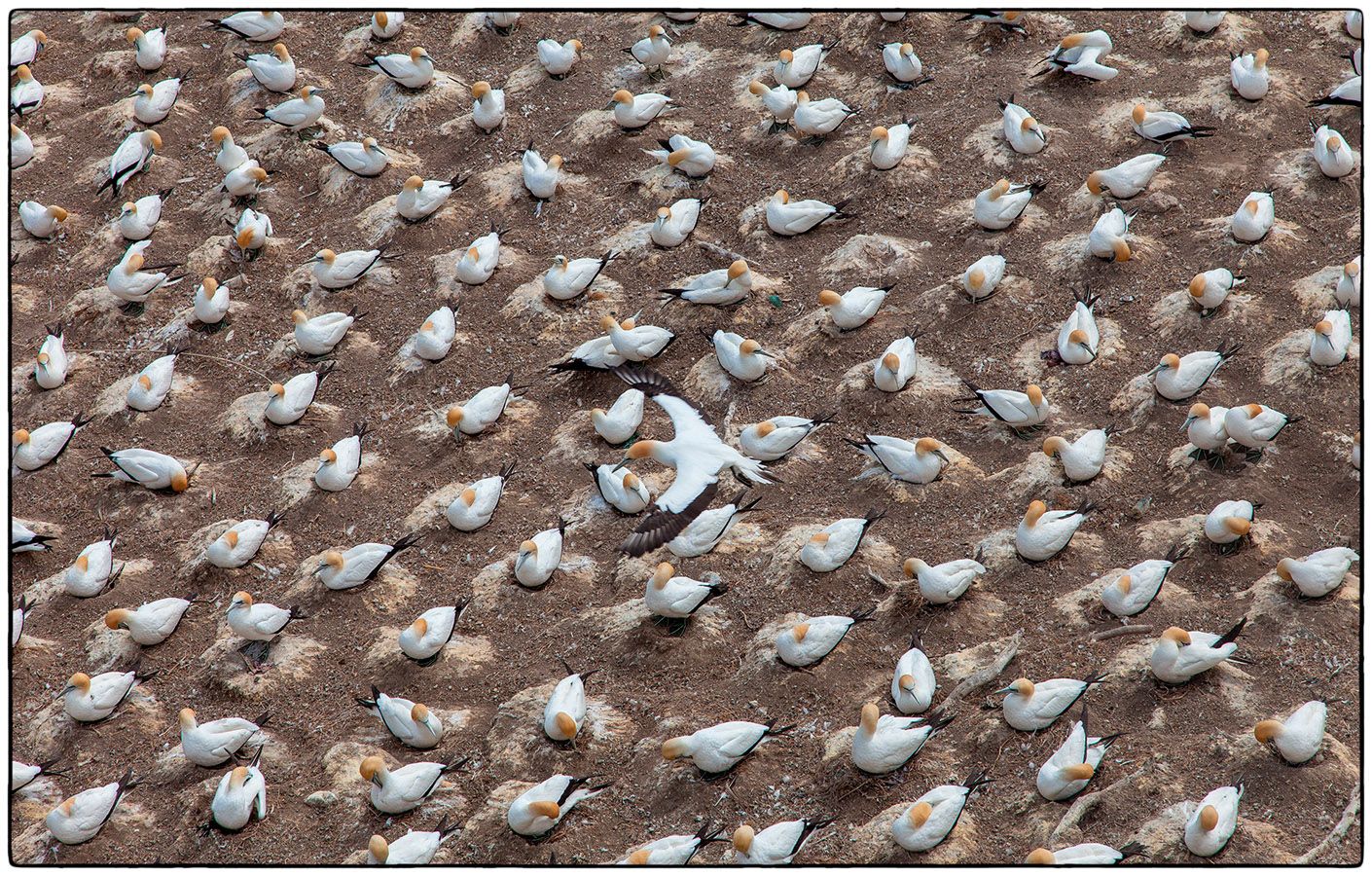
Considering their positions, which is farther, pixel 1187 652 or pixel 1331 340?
pixel 1331 340

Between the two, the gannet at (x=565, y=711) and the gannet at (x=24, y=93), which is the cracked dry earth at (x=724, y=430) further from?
the gannet at (x=24, y=93)

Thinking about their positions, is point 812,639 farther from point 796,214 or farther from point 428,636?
point 796,214

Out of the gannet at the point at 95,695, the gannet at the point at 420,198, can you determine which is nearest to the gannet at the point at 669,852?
→ the gannet at the point at 95,695

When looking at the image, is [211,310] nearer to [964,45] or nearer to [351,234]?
[351,234]

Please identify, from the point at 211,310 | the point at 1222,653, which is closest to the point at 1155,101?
the point at 1222,653

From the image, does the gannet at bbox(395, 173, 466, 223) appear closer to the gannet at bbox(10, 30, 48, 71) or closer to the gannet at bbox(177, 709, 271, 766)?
the gannet at bbox(177, 709, 271, 766)

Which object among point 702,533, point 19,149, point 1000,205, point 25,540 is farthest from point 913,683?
point 19,149

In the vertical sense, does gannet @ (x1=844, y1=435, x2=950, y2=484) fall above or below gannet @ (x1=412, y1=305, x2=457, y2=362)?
above

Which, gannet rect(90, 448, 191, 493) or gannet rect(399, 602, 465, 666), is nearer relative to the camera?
gannet rect(399, 602, 465, 666)

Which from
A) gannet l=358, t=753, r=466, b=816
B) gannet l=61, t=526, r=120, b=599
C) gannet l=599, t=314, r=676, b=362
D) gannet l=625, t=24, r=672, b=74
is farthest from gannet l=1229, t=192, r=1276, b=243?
gannet l=61, t=526, r=120, b=599
